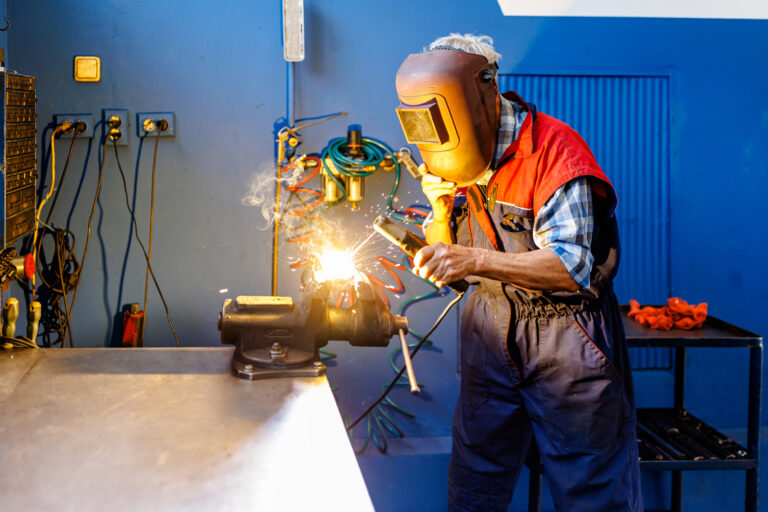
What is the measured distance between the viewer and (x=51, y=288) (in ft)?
8.25

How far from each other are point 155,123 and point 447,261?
1432 millimetres

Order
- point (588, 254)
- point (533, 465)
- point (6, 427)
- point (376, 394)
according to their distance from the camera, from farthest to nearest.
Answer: point (376, 394), point (533, 465), point (588, 254), point (6, 427)

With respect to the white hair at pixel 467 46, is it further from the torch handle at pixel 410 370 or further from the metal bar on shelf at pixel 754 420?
the metal bar on shelf at pixel 754 420

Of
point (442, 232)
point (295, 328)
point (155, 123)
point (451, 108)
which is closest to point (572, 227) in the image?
point (451, 108)

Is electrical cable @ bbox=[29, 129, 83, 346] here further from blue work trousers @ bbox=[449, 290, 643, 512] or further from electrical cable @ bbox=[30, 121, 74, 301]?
blue work trousers @ bbox=[449, 290, 643, 512]

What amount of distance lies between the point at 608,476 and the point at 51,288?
6.64 feet

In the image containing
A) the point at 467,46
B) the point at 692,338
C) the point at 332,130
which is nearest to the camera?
the point at 467,46

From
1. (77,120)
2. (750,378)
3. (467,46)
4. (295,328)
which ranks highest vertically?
(467,46)

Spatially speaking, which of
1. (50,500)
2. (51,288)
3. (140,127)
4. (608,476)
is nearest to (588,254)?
(608,476)

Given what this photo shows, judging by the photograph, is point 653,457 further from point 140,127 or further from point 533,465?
point 140,127

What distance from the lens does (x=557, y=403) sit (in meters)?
1.73

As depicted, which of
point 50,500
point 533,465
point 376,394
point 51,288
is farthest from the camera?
point 376,394

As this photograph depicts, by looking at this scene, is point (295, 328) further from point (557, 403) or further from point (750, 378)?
point (750, 378)

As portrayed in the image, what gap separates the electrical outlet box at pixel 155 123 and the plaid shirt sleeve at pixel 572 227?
152 cm
